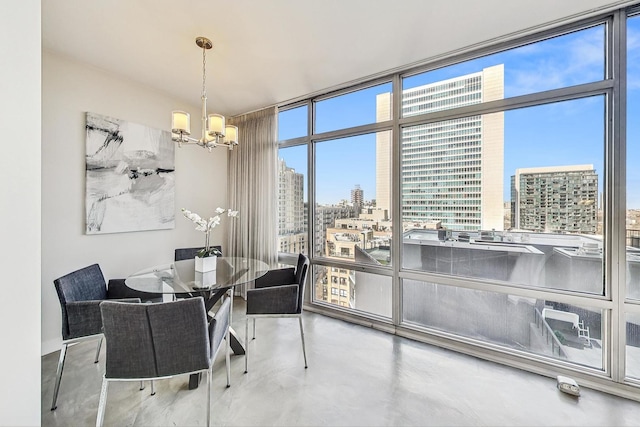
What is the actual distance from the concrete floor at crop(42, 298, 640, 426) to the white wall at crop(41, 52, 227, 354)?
84 centimetres

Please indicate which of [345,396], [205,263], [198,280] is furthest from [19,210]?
[345,396]

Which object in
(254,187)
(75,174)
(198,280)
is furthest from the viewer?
(254,187)

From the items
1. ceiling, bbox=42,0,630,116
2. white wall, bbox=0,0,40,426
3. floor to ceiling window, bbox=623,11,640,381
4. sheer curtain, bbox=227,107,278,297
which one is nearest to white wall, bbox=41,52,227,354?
ceiling, bbox=42,0,630,116

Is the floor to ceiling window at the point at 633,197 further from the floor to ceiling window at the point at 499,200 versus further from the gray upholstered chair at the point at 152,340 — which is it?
the gray upholstered chair at the point at 152,340

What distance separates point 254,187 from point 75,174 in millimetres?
1981

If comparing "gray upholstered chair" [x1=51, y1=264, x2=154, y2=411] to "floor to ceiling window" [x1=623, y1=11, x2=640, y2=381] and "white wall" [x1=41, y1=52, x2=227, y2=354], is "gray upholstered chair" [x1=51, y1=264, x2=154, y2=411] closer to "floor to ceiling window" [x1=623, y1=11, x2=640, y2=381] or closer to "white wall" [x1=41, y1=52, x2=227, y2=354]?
"white wall" [x1=41, y1=52, x2=227, y2=354]

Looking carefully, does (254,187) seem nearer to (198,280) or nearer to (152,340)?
(198,280)

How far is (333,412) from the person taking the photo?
71.9 inches

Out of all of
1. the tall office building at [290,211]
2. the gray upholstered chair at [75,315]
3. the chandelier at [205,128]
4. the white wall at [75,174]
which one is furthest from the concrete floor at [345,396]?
the chandelier at [205,128]

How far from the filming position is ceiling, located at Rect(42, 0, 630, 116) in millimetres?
1974

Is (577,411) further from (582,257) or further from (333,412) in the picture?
(333,412)

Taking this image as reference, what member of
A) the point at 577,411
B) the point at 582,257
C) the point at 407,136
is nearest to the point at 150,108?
the point at 407,136

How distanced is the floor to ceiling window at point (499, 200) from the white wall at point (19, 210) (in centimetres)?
280

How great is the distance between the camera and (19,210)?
2.89 ft
